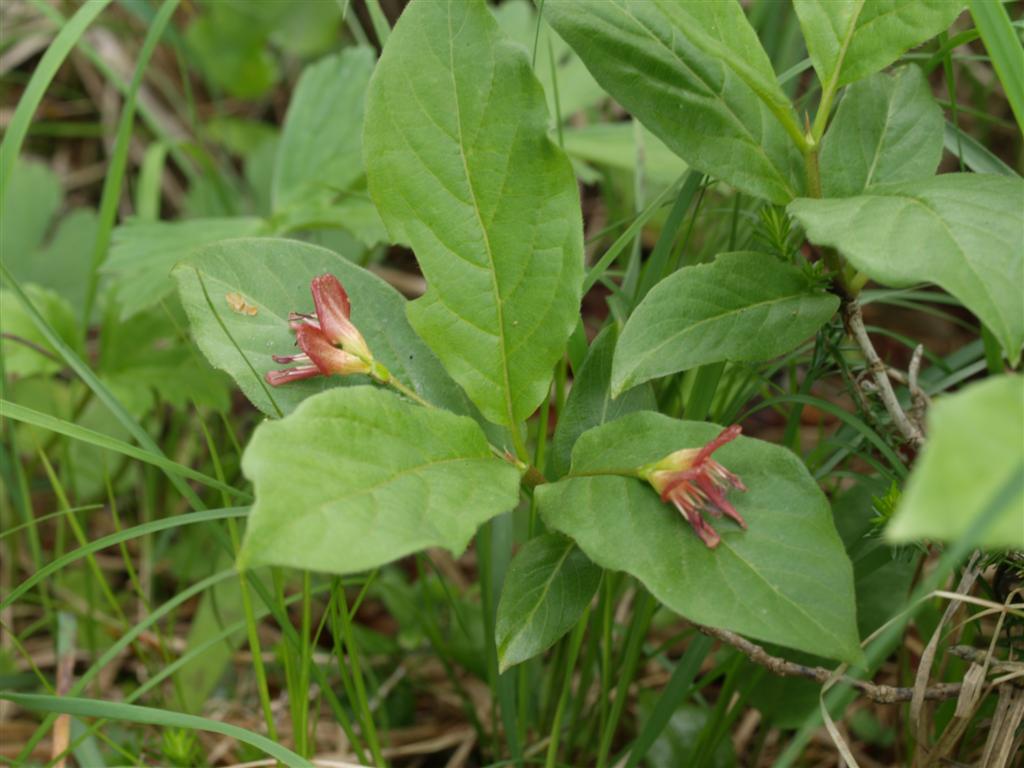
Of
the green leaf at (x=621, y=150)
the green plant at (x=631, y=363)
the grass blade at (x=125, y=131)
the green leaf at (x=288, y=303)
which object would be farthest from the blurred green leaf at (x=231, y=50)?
the green leaf at (x=288, y=303)

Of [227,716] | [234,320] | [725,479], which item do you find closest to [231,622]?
[227,716]

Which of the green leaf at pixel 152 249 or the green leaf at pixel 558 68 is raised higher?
the green leaf at pixel 558 68

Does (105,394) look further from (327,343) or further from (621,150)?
(621,150)

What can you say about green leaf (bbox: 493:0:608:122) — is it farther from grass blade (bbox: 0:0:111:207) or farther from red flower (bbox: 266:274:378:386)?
red flower (bbox: 266:274:378:386)

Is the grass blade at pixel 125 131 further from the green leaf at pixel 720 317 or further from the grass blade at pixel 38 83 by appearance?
the green leaf at pixel 720 317

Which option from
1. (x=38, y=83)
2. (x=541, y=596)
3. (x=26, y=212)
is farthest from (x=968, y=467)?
(x=26, y=212)

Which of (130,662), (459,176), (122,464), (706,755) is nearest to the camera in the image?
(459,176)

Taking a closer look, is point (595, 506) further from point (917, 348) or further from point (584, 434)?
point (917, 348)
